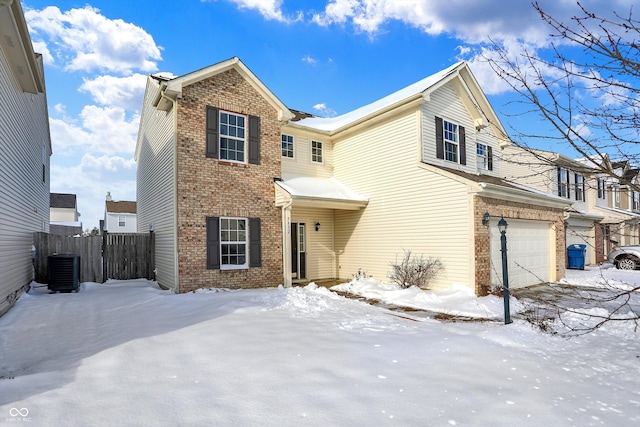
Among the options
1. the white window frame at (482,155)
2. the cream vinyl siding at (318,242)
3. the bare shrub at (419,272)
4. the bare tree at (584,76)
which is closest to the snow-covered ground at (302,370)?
the bare tree at (584,76)

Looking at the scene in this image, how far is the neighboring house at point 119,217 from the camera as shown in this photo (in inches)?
1582

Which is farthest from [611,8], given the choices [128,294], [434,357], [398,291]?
[128,294]

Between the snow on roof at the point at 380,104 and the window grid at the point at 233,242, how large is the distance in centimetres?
542

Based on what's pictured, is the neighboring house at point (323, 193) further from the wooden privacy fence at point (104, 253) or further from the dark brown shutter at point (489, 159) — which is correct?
the wooden privacy fence at point (104, 253)

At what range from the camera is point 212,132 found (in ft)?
34.4

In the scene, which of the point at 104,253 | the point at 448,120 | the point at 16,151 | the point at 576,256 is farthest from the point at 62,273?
the point at 576,256

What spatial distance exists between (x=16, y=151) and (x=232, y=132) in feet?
18.0

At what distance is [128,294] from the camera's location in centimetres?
942

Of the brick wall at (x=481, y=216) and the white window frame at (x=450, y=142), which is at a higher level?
the white window frame at (x=450, y=142)

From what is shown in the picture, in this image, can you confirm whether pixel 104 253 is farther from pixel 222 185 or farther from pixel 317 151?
pixel 317 151

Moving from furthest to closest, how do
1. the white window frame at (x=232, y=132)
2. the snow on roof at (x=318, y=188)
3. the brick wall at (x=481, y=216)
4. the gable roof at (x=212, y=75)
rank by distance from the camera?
the snow on roof at (x=318, y=188)
the white window frame at (x=232, y=132)
the gable roof at (x=212, y=75)
the brick wall at (x=481, y=216)

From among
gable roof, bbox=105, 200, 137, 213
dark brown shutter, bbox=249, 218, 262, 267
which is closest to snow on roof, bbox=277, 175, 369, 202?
dark brown shutter, bbox=249, 218, 262, 267

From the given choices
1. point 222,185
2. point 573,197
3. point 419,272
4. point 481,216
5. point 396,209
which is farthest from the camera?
point 573,197

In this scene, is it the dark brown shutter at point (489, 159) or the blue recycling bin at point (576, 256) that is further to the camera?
the blue recycling bin at point (576, 256)
